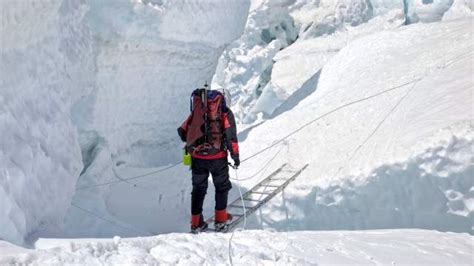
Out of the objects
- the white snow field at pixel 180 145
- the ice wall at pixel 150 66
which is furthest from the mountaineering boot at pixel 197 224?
the ice wall at pixel 150 66

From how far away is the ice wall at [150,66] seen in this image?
6594 mm

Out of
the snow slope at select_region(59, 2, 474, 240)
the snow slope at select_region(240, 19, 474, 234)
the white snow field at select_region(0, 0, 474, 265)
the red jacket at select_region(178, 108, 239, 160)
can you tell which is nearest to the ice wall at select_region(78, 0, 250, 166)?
the white snow field at select_region(0, 0, 474, 265)

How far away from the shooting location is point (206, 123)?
3982mm

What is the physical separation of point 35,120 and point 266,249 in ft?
7.38

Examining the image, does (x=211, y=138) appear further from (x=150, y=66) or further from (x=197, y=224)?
(x=150, y=66)

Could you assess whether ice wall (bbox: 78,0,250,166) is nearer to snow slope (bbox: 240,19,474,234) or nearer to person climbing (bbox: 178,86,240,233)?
snow slope (bbox: 240,19,474,234)

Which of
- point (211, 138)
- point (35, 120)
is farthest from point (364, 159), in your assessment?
point (35, 120)

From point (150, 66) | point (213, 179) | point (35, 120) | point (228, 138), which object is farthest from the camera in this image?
point (150, 66)

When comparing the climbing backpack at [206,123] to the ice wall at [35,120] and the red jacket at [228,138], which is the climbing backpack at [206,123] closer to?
the red jacket at [228,138]

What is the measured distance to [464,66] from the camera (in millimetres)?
5570

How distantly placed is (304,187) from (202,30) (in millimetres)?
3643

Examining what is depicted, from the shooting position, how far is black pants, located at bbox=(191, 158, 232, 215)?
409 centimetres

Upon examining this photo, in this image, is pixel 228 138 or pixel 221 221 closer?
pixel 228 138

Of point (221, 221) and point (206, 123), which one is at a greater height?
point (206, 123)
